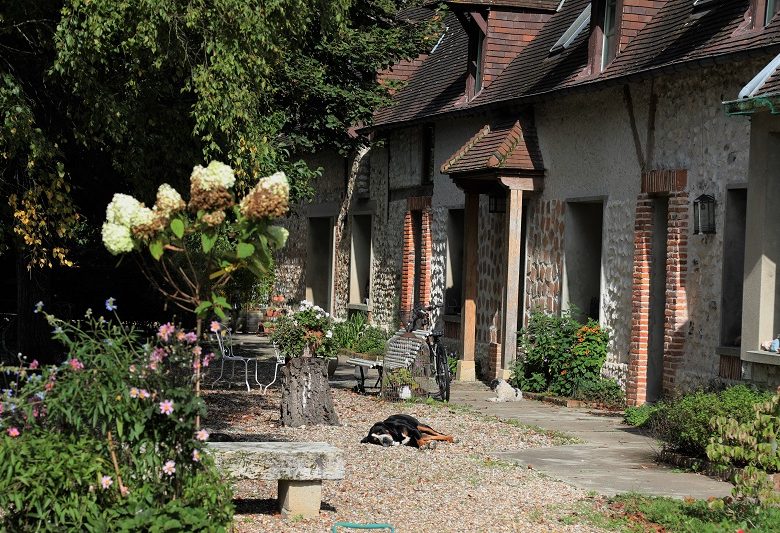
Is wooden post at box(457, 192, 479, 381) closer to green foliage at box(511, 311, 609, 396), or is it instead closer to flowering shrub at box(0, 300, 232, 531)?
green foliage at box(511, 311, 609, 396)

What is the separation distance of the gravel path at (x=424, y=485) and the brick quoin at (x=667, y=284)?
2.16 m

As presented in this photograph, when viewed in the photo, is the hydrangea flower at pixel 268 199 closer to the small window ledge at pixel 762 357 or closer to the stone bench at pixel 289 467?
the stone bench at pixel 289 467

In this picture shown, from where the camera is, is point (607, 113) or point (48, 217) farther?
point (607, 113)

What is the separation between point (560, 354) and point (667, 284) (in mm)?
2259

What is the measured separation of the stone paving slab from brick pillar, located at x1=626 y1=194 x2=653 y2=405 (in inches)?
23.5

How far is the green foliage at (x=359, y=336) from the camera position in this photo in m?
23.3

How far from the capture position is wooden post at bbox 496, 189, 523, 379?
17.7 m

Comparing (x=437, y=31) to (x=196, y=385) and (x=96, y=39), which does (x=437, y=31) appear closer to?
(x=96, y=39)

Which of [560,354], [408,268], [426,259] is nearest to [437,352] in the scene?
[560,354]

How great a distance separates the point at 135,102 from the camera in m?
11.3

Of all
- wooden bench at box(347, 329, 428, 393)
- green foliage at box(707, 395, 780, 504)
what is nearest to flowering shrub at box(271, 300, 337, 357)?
wooden bench at box(347, 329, 428, 393)

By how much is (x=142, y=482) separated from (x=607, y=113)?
11.1m

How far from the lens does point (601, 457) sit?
38.0 feet

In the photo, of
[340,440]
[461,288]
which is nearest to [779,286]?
[340,440]
